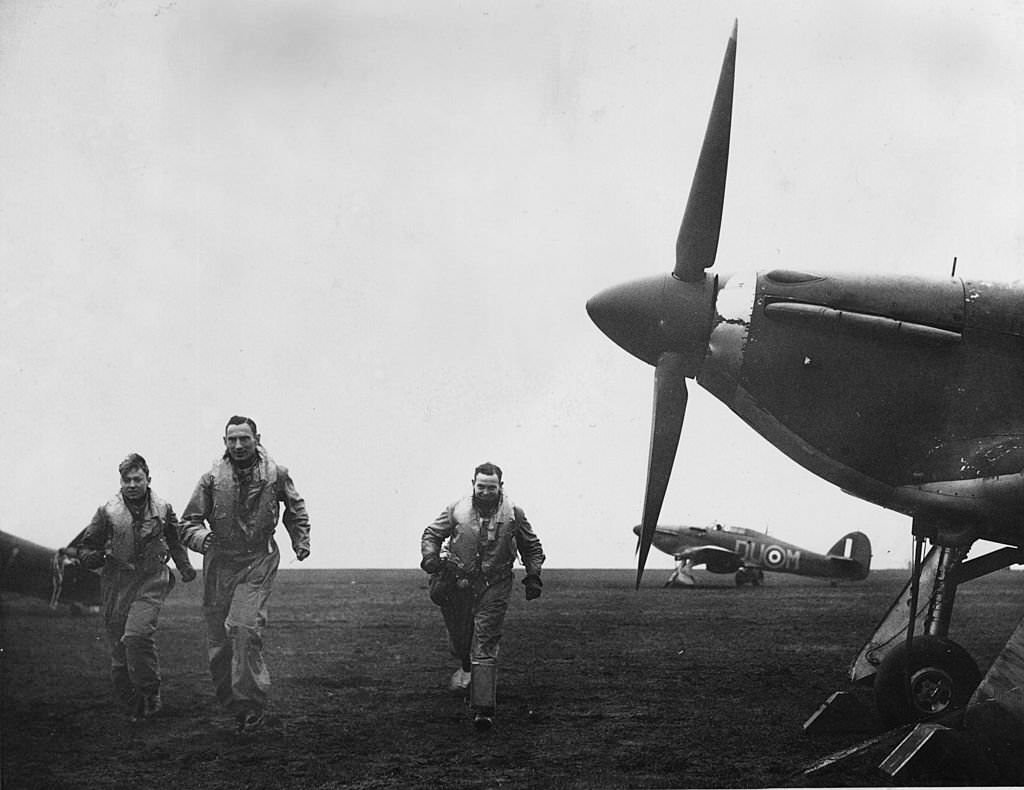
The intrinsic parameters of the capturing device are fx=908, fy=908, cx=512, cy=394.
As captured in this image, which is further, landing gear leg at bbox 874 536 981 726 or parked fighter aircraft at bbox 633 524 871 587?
parked fighter aircraft at bbox 633 524 871 587

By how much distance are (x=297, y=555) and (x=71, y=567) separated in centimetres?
376

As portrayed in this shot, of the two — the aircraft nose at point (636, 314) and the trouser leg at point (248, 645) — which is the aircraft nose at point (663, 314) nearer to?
the aircraft nose at point (636, 314)

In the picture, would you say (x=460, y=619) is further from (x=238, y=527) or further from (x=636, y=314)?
(x=636, y=314)

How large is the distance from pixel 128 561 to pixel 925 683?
528cm

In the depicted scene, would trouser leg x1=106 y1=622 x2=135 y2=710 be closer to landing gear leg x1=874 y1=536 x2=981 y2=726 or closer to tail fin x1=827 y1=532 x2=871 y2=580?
landing gear leg x1=874 y1=536 x2=981 y2=726

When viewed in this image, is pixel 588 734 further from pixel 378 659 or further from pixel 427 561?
pixel 378 659

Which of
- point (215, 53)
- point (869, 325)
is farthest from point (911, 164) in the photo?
point (215, 53)

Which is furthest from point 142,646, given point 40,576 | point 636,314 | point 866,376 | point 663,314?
point 40,576

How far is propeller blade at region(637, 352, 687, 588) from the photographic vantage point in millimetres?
5664

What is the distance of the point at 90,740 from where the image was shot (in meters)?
5.56

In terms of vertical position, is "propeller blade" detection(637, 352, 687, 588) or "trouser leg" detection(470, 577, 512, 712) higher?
"propeller blade" detection(637, 352, 687, 588)

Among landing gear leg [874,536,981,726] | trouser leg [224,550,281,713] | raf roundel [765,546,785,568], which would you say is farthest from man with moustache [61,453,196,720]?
raf roundel [765,546,785,568]

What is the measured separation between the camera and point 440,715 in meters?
6.14

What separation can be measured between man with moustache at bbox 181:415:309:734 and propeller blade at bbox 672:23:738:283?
2886mm
